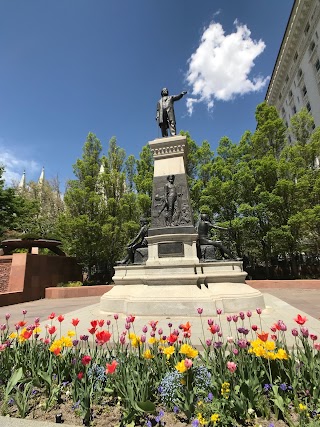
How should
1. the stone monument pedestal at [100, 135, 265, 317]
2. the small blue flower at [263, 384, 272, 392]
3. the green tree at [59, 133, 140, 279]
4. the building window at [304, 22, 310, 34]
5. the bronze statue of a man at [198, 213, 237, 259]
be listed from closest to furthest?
the small blue flower at [263, 384, 272, 392] → the stone monument pedestal at [100, 135, 265, 317] → the bronze statue of a man at [198, 213, 237, 259] → the green tree at [59, 133, 140, 279] → the building window at [304, 22, 310, 34]

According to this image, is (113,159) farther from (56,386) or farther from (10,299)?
(56,386)

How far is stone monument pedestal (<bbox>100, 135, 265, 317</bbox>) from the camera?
7215 millimetres

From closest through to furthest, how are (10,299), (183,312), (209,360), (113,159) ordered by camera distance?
(209,360)
(183,312)
(10,299)
(113,159)

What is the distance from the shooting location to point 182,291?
7387mm

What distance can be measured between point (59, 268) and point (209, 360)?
710 inches

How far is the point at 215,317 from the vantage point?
7.02 metres

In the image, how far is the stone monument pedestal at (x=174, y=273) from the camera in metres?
7.21

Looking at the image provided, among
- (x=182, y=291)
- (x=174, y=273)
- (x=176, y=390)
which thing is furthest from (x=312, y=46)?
(x=176, y=390)

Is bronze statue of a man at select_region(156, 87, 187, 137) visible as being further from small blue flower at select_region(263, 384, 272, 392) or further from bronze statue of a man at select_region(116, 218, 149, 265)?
small blue flower at select_region(263, 384, 272, 392)

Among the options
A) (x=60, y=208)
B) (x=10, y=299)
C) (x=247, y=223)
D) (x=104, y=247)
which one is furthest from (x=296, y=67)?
(x=10, y=299)

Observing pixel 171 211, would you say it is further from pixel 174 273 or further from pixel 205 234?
pixel 174 273

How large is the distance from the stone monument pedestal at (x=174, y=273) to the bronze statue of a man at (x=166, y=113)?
1199 millimetres

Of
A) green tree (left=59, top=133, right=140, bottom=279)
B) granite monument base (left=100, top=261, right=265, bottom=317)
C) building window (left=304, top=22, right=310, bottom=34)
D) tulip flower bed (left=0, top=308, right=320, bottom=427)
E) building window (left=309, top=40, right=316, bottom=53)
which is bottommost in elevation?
tulip flower bed (left=0, top=308, right=320, bottom=427)

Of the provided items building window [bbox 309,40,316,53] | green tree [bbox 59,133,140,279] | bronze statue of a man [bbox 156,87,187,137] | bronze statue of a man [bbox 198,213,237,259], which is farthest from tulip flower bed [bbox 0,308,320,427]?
building window [bbox 309,40,316,53]
